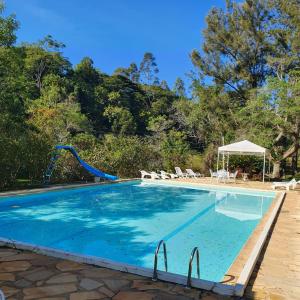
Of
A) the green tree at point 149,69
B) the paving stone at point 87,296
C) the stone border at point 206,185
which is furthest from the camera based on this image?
the green tree at point 149,69

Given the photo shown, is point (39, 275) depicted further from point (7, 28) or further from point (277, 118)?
point (277, 118)

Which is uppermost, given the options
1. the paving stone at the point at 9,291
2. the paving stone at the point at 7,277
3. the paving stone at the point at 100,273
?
the paving stone at the point at 100,273

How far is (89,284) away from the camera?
3570 mm

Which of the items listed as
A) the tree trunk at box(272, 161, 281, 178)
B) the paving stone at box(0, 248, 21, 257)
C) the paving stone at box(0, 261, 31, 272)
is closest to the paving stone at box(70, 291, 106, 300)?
the paving stone at box(0, 261, 31, 272)

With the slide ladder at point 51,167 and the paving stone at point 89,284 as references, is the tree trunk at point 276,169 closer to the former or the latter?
the slide ladder at point 51,167

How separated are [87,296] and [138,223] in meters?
5.51

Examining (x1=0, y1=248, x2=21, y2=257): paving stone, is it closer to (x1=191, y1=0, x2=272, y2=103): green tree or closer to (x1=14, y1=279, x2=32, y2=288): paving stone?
(x1=14, y1=279, x2=32, y2=288): paving stone

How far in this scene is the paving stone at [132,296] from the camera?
3279 millimetres

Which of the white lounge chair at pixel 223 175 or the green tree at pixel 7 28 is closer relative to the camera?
the green tree at pixel 7 28

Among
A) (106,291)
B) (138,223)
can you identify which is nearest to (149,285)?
(106,291)

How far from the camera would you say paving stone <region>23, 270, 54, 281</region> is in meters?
3.69

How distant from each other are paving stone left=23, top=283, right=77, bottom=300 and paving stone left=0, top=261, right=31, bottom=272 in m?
0.60

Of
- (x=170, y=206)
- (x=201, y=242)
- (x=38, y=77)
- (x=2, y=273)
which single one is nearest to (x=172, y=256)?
(x=201, y=242)

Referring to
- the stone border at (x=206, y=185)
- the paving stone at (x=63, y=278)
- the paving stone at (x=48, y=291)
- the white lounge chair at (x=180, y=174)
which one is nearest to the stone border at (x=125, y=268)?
the paving stone at (x=63, y=278)
